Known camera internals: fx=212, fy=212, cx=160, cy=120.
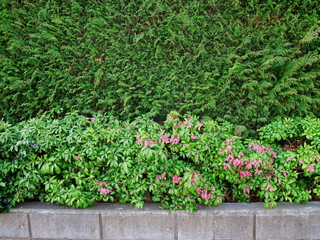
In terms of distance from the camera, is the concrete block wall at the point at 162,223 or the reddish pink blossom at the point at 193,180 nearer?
the reddish pink blossom at the point at 193,180

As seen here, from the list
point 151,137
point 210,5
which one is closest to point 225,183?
point 151,137

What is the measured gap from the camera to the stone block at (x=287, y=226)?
97.0 inches

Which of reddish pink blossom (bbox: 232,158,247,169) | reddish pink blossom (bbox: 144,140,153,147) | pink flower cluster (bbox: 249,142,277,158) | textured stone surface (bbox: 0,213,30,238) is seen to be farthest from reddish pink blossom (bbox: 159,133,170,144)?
textured stone surface (bbox: 0,213,30,238)

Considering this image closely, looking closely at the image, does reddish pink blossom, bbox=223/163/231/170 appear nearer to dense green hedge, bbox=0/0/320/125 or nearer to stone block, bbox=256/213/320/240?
stone block, bbox=256/213/320/240

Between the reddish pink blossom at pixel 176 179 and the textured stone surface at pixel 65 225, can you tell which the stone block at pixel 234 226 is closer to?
the reddish pink blossom at pixel 176 179

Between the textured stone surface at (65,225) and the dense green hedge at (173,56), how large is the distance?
1.51 m

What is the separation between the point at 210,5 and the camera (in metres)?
3.32

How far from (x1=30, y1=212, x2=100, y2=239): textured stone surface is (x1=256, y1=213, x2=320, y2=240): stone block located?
6.38 ft

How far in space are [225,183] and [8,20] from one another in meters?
4.29

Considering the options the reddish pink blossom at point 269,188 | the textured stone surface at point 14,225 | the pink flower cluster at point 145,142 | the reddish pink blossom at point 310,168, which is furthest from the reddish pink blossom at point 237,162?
the textured stone surface at point 14,225

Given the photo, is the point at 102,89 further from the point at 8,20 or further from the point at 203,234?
the point at 203,234

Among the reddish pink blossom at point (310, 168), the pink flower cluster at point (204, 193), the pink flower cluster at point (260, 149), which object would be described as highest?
the pink flower cluster at point (260, 149)

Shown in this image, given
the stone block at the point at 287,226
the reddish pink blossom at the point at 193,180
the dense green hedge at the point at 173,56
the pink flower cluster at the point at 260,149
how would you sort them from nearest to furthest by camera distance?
the reddish pink blossom at the point at 193,180 < the stone block at the point at 287,226 < the pink flower cluster at the point at 260,149 < the dense green hedge at the point at 173,56

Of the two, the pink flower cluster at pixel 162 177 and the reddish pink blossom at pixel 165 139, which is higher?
the reddish pink blossom at pixel 165 139
